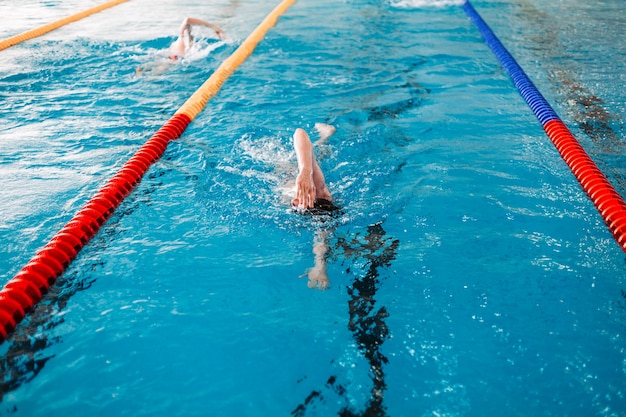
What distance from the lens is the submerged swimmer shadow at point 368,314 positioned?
2184 millimetres

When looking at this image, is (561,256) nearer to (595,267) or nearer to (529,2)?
(595,267)

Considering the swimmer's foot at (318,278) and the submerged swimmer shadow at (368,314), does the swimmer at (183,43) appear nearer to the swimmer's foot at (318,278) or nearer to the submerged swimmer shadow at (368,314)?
the submerged swimmer shadow at (368,314)

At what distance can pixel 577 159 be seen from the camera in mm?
4176

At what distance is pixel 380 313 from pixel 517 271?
2.95ft

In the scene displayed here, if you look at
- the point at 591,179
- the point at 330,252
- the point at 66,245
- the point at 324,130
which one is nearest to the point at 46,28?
the point at 324,130

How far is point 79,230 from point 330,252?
1600 mm

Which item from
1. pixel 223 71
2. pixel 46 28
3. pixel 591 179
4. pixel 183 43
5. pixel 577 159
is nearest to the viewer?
pixel 591 179

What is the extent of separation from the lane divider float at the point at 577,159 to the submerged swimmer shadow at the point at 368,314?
1491mm

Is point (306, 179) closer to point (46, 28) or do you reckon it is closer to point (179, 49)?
point (179, 49)

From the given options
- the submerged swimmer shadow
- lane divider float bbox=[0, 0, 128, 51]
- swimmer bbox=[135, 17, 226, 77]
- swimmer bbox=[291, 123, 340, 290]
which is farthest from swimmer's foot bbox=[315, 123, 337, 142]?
lane divider float bbox=[0, 0, 128, 51]

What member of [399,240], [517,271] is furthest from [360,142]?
[517,271]

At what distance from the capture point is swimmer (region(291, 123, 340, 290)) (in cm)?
297

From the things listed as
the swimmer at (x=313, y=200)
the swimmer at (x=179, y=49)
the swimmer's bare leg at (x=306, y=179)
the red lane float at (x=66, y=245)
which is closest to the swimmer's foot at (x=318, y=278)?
the swimmer at (x=313, y=200)

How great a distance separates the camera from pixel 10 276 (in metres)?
2.91
